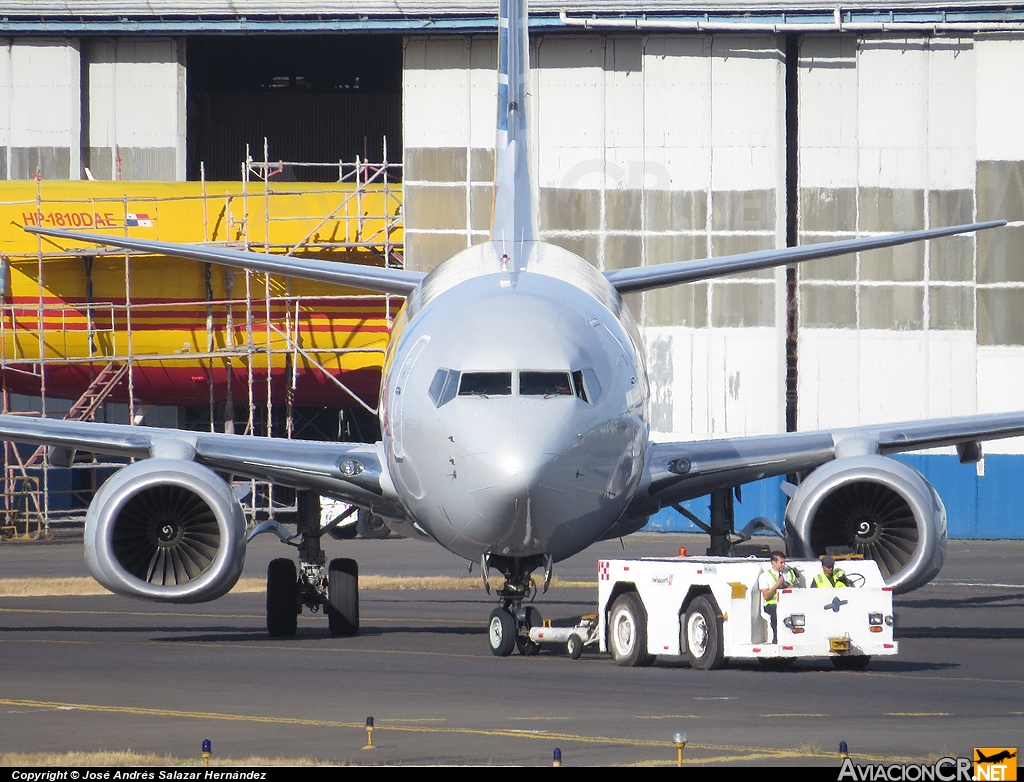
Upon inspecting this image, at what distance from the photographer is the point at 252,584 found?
1227 inches

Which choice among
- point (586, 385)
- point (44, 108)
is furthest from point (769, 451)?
point (44, 108)

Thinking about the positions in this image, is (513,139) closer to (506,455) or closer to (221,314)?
(506,455)

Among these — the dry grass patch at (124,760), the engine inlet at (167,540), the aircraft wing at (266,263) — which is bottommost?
the dry grass patch at (124,760)

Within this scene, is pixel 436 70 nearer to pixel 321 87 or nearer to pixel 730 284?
pixel 730 284

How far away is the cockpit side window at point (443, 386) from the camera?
16094 millimetres

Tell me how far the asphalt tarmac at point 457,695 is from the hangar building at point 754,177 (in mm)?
19739

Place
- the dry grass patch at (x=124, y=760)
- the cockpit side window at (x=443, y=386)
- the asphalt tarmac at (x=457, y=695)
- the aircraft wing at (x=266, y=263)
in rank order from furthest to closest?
the aircraft wing at (x=266, y=263) < the cockpit side window at (x=443, y=386) < the asphalt tarmac at (x=457, y=695) < the dry grass patch at (x=124, y=760)

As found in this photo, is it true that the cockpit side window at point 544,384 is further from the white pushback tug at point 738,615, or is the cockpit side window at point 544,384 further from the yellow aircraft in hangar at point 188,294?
the yellow aircraft in hangar at point 188,294

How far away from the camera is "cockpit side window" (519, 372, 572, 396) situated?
1573 cm

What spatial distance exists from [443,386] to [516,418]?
1.16 meters

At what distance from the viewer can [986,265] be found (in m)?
44.4

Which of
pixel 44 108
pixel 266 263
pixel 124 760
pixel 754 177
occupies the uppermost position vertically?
pixel 44 108

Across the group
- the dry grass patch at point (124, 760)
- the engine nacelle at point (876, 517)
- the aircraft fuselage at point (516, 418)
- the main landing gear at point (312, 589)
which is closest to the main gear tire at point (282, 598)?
the main landing gear at point (312, 589)

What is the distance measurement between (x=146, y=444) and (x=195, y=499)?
1265mm
